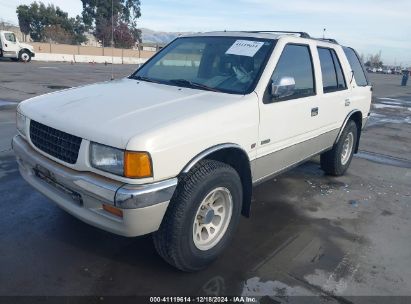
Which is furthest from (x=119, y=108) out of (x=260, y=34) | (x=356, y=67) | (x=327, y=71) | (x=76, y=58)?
(x=76, y=58)

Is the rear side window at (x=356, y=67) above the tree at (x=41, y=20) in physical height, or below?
below

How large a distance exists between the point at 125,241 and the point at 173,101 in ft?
4.53

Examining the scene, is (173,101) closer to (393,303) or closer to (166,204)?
(166,204)

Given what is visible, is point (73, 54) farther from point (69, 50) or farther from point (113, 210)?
point (113, 210)

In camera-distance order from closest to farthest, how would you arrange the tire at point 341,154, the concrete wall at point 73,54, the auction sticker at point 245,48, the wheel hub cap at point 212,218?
the wheel hub cap at point 212,218, the auction sticker at point 245,48, the tire at point 341,154, the concrete wall at point 73,54

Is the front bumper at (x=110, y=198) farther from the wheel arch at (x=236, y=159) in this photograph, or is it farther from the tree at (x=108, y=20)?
the tree at (x=108, y=20)

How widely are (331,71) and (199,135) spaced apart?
9.10ft

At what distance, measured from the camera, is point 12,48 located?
28422 millimetres

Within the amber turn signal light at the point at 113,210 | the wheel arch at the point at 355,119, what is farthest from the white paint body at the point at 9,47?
the amber turn signal light at the point at 113,210

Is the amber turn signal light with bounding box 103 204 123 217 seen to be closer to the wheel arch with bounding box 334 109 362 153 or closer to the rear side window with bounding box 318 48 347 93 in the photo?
the rear side window with bounding box 318 48 347 93

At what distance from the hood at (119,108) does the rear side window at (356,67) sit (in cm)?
306

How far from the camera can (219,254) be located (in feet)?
10.7

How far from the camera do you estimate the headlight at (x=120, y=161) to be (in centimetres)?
252

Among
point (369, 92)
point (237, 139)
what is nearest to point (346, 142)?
point (369, 92)
